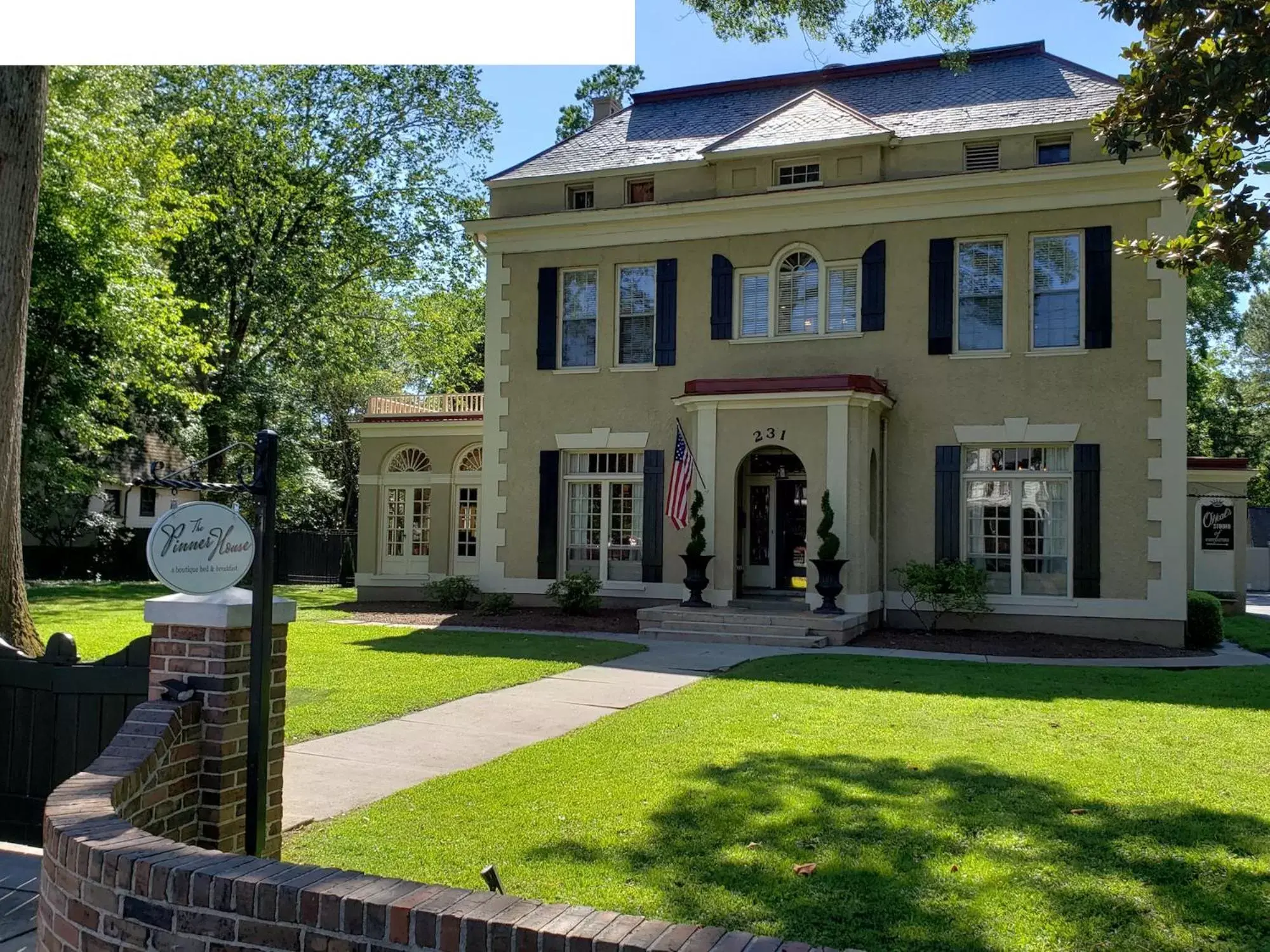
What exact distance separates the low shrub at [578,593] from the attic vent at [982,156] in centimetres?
920

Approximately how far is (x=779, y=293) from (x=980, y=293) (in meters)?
3.27

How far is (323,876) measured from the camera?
119 inches

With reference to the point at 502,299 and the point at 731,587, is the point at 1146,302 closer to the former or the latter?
the point at 731,587

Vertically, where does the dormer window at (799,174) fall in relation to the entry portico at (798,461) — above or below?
above

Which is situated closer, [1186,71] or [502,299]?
[1186,71]

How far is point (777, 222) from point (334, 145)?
18.2 m

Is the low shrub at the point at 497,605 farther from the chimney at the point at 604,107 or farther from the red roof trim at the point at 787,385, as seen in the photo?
the chimney at the point at 604,107

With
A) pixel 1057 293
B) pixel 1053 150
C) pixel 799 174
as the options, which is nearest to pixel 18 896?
pixel 1057 293

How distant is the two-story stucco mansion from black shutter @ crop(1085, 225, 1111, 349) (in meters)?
0.04

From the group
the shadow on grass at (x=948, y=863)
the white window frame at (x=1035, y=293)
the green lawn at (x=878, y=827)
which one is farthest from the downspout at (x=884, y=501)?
the shadow on grass at (x=948, y=863)

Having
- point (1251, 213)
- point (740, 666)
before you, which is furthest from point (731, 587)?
point (1251, 213)

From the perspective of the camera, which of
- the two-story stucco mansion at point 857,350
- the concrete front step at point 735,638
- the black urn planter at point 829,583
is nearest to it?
the concrete front step at point 735,638

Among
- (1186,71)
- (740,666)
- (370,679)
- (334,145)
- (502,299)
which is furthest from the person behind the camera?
(334,145)

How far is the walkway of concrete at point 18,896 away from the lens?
421 cm
